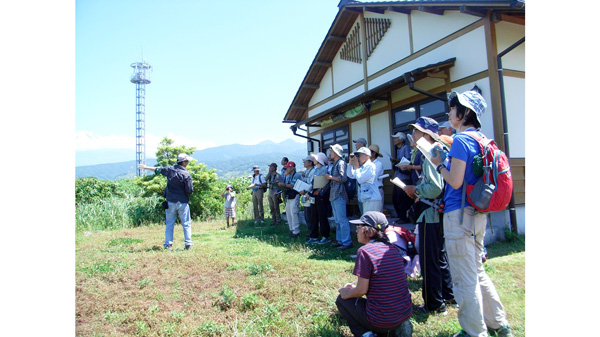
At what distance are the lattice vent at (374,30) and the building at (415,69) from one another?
3 centimetres

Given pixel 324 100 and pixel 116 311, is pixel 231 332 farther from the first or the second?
pixel 324 100

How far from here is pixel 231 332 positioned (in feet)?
11.1

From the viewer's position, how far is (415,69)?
704 cm

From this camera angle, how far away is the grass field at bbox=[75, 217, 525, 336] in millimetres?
3469

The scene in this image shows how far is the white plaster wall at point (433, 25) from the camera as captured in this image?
6891 millimetres

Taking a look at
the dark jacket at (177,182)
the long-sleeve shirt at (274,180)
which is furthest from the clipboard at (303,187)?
the dark jacket at (177,182)

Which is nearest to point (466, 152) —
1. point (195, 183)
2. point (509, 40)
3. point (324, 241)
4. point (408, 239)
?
point (408, 239)

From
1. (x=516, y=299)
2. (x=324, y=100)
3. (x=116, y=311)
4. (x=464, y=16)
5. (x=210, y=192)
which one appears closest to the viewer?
(x=516, y=299)

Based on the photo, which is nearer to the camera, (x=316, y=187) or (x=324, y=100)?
(x=316, y=187)

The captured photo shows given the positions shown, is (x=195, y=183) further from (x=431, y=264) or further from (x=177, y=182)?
(x=431, y=264)

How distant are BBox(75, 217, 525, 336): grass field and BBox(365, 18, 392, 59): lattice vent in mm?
6097

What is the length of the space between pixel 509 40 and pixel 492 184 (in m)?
5.07

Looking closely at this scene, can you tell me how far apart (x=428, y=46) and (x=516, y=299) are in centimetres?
590

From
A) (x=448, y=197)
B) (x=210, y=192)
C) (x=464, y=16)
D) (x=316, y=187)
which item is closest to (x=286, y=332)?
(x=448, y=197)
